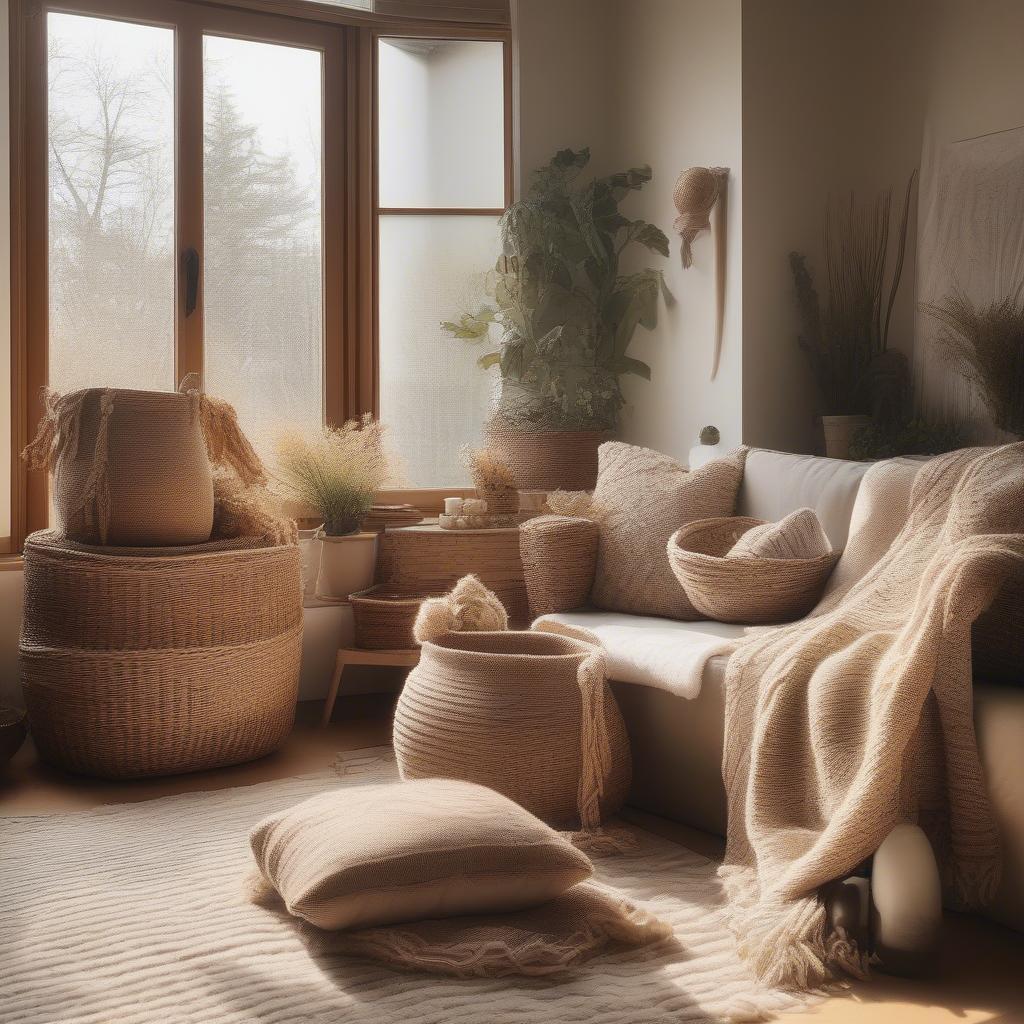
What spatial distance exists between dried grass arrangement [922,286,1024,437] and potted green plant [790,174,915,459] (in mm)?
351

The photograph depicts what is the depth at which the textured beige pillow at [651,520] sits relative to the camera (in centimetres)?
304

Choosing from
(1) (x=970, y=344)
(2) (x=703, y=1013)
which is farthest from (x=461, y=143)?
(2) (x=703, y=1013)

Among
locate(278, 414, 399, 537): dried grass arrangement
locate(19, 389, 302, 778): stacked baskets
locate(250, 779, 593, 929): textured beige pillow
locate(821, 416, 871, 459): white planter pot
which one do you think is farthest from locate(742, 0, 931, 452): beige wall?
locate(250, 779, 593, 929): textured beige pillow

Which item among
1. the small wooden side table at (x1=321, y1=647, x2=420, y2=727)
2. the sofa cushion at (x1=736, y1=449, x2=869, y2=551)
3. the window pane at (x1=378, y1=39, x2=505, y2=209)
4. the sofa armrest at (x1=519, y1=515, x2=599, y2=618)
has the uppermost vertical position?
the window pane at (x1=378, y1=39, x2=505, y2=209)

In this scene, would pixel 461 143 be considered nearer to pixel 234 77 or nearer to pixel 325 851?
pixel 234 77

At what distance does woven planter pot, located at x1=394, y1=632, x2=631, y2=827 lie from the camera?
8.12 feet

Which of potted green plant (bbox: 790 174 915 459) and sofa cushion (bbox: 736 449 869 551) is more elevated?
potted green plant (bbox: 790 174 915 459)

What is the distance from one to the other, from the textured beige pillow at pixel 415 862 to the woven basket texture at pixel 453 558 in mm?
1736

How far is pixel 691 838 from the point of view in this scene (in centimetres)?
256

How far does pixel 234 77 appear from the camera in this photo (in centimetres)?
415

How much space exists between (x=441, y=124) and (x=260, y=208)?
0.77 metres

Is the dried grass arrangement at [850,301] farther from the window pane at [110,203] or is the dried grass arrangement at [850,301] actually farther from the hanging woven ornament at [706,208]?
the window pane at [110,203]

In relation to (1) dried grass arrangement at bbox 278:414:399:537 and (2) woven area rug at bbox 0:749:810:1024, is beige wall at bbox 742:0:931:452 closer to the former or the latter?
(1) dried grass arrangement at bbox 278:414:399:537

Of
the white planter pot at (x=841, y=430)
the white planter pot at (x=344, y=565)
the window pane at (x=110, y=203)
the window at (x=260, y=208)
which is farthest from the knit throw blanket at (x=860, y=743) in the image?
the window pane at (x=110, y=203)
